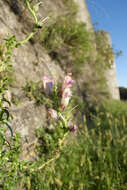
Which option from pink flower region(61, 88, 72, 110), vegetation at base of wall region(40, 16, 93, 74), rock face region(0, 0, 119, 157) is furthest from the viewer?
vegetation at base of wall region(40, 16, 93, 74)

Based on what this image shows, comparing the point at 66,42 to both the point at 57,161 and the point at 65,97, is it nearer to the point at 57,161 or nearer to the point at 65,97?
the point at 57,161

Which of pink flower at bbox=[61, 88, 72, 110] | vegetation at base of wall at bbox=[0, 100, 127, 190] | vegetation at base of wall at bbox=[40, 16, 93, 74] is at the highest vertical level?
vegetation at base of wall at bbox=[40, 16, 93, 74]

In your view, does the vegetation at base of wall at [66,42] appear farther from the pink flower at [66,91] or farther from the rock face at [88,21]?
the pink flower at [66,91]

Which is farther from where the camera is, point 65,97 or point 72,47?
point 72,47

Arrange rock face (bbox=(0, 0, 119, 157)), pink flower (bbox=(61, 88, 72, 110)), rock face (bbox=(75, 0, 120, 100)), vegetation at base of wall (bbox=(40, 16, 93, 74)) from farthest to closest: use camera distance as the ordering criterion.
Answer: rock face (bbox=(75, 0, 120, 100)) < vegetation at base of wall (bbox=(40, 16, 93, 74)) < rock face (bbox=(0, 0, 119, 157)) < pink flower (bbox=(61, 88, 72, 110))

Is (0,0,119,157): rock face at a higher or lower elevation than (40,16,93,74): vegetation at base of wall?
lower

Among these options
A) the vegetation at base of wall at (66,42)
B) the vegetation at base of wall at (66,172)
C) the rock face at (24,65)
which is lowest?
the vegetation at base of wall at (66,172)

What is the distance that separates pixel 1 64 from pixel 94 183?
4.24 feet

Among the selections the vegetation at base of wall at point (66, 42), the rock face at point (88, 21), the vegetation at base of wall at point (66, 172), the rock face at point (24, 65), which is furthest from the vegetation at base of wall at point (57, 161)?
the rock face at point (88, 21)

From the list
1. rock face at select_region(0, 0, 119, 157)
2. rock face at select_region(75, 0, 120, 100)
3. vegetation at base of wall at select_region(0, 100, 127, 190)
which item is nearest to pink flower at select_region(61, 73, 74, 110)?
vegetation at base of wall at select_region(0, 100, 127, 190)

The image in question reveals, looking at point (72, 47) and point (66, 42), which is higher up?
point (66, 42)

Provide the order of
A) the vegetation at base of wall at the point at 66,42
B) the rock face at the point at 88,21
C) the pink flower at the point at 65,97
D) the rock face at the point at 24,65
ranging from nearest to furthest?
the pink flower at the point at 65,97
the rock face at the point at 24,65
the vegetation at base of wall at the point at 66,42
the rock face at the point at 88,21

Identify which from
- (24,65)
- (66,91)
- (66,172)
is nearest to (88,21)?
(24,65)

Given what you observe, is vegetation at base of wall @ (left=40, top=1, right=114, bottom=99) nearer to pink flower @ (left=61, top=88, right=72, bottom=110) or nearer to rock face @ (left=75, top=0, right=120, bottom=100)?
rock face @ (left=75, top=0, right=120, bottom=100)
